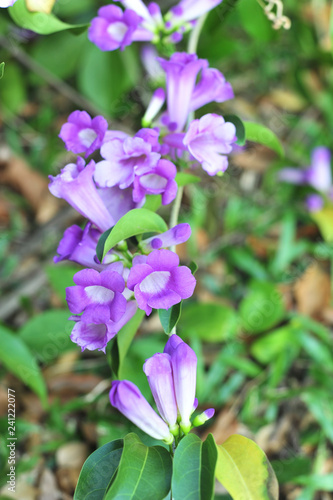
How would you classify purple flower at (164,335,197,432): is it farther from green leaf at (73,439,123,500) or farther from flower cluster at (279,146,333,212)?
flower cluster at (279,146,333,212)

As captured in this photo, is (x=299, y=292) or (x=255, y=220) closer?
(x=299, y=292)

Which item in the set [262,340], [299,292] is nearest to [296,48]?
[299,292]

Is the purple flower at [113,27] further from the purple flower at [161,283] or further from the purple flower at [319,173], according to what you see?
the purple flower at [319,173]

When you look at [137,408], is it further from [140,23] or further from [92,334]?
[140,23]

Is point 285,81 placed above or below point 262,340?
above

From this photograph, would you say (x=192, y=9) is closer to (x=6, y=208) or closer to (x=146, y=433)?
(x=146, y=433)

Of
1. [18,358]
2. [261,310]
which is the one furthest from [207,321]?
[18,358]
